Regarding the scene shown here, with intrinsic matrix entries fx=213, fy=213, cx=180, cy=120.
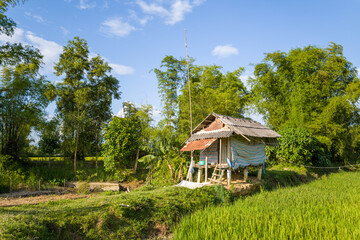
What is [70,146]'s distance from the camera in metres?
16.0

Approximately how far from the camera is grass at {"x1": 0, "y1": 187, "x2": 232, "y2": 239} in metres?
4.65

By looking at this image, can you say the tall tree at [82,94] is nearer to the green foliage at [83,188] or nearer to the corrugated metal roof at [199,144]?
the green foliage at [83,188]

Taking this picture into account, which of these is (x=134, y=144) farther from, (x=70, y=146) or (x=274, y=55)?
(x=274, y=55)

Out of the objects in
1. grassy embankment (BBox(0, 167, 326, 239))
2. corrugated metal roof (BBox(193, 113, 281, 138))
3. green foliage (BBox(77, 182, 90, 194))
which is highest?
corrugated metal roof (BBox(193, 113, 281, 138))

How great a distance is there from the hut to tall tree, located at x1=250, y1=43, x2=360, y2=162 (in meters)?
8.82

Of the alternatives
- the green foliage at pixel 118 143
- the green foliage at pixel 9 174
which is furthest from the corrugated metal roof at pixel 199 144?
the green foliage at pixel 9 174

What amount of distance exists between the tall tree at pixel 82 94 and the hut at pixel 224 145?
9.32m

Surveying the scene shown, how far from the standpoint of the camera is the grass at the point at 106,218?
4.65 m

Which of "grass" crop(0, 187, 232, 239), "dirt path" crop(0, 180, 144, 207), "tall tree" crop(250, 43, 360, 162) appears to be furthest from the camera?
"tall tree" crop(250, 43, 360, 162)

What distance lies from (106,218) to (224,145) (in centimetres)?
652

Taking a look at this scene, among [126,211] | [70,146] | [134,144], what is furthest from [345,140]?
[70,146]

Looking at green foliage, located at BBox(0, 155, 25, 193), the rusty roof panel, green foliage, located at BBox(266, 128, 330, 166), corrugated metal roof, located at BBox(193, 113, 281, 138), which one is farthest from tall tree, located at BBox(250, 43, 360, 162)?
green foliage, located at BBox(0, 155, 25, 193)

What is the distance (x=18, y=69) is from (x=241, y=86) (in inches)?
654

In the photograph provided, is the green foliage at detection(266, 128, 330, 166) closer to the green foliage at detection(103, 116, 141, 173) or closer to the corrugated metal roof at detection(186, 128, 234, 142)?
the corrugated metal roof at detection(186, 128, 234, 142)
